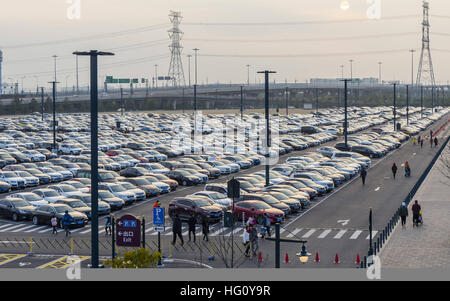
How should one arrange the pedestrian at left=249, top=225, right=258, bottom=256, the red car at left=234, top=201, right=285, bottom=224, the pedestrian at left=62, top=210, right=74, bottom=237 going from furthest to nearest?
the red car at left=234, top=201, right=285, bottom=224, the pedestrian at left=62, top=210, right=74, bottom=237, the pedestrian at left=249, top=225, right=258, bottom=256

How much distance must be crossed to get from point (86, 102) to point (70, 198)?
148180mm

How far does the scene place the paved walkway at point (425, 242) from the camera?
2261 cm

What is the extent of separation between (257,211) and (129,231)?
37.6 feet

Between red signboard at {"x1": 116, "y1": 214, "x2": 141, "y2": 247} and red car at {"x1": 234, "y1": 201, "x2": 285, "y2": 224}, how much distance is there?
36.2ft

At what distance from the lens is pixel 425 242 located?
26.1m

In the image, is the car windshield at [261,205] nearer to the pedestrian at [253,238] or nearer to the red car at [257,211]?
the red car at [257,211]

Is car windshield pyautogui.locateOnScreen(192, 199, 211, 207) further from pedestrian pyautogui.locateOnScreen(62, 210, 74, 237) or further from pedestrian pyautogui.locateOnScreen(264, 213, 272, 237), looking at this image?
pedestrian pyautogui.locateOnScreen(62, 210, 74, 237)

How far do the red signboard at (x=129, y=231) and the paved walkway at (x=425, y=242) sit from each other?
8119mm

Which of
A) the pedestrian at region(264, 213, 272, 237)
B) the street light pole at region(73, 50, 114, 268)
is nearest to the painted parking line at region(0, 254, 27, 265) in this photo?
the street light pole at region(73, 50, 114, 268)

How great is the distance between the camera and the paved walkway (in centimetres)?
2261

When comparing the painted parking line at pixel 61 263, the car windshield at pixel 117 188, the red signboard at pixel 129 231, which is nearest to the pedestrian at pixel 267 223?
the painted parking line at pixel 61 263

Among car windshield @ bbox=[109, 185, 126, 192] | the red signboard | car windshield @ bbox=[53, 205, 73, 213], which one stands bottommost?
car windshield @ bbox=[53, 205, 73, 213]
